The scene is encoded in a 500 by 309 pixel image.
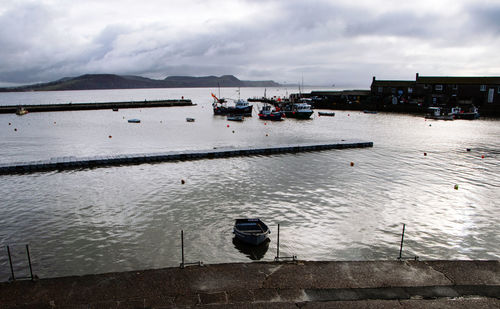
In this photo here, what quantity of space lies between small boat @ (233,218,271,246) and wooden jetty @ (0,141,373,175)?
20.2 metres

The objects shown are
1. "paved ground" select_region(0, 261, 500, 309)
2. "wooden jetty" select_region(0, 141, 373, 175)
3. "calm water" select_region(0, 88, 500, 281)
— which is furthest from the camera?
"wooden jetty" select_region(0, 141, 373, 175)

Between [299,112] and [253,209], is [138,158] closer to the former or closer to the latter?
[253,209]

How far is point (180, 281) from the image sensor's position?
1083 cm

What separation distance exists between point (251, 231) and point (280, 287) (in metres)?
5.96

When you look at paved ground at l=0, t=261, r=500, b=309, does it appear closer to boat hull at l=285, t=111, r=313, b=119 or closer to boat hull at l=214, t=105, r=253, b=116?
boat hull at l=285, t=111, r=313, b=119

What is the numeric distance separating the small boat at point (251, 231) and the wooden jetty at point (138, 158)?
2022 cm

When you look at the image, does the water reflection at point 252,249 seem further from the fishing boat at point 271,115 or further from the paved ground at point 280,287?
the fishing boat at point 271,115

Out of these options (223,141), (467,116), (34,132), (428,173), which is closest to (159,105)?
(34,132)

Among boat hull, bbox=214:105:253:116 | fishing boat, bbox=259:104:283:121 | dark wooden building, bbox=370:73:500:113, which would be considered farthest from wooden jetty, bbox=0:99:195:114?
dark wooden building, bbox=370:73:500:113

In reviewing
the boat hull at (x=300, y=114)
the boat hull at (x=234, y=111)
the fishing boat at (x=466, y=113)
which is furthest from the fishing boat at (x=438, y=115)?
the boat hull at (x=234, y=111)

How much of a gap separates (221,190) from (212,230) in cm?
701

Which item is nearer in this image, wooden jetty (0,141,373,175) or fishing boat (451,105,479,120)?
wooden jetty (0,141,373,175)

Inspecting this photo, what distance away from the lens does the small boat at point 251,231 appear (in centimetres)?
1574

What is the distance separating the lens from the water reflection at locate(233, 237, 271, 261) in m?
15.4
